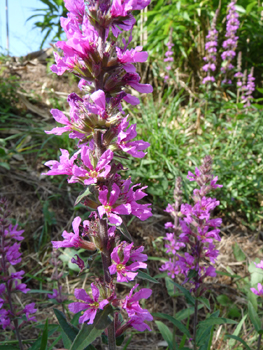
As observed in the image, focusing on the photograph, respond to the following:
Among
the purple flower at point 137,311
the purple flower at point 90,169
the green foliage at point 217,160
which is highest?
the purple flower at point 90,169

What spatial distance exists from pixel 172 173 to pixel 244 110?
204 cm

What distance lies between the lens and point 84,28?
1197 millimetres

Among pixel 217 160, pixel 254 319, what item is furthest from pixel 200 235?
pixel 217 160

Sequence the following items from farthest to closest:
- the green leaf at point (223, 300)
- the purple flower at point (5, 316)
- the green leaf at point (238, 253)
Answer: the green leaf at point (238, 253)
the green leaf at point (223, 300)
the purple flower at point (5, 316)

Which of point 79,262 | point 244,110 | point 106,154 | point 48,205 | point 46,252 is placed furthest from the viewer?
point 244,110

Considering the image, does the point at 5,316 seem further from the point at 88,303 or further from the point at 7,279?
the point at 88,303

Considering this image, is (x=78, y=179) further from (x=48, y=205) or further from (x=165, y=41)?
(x=165, y=41)

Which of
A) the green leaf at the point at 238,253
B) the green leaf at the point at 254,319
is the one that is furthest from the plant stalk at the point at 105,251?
the green leaf at the point at 238,253

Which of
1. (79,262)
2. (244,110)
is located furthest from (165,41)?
(79,262)

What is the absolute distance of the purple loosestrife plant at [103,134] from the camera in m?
1.18

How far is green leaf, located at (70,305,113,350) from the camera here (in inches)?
41.8

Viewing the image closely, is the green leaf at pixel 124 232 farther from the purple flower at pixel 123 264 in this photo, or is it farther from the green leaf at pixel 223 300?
the green leaf at pixel 223 300

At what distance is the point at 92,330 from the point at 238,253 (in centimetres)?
292

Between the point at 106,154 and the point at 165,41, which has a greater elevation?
the point at 165,41
